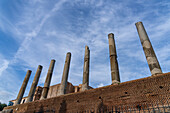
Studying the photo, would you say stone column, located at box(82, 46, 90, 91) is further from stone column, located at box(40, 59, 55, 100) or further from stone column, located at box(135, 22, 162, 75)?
stone column, located at box(135, 22, 162, 75)

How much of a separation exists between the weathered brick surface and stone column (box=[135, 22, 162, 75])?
1.20 m

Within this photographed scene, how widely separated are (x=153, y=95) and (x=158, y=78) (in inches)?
39.1

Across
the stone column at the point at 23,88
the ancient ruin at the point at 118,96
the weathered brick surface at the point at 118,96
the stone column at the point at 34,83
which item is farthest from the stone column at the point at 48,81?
the stone column at the point at 23,88

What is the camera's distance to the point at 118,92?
24.6 ft

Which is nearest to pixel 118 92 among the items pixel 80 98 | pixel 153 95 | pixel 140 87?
pixel 140 87

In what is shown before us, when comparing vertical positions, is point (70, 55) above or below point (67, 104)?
above

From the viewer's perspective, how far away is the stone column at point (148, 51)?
7735mm

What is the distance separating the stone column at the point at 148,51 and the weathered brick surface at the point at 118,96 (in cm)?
120

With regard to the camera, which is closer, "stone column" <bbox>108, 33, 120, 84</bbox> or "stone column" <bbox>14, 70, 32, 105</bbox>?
"stone column" <bbox>108, 33, 120, 84</bbox>

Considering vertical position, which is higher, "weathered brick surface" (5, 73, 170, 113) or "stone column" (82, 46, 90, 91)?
"stone column" (82, 46, 90, 91)

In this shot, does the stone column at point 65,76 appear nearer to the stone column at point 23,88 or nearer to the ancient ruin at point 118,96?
the ancient ruin at point 118,96

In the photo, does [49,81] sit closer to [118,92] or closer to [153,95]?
[118,92]

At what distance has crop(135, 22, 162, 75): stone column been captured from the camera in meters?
7.73

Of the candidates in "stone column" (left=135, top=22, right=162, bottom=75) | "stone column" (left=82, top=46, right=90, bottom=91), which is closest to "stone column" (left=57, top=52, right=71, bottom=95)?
"stone column" (left=82, top=46, right=90, bottom=91)
